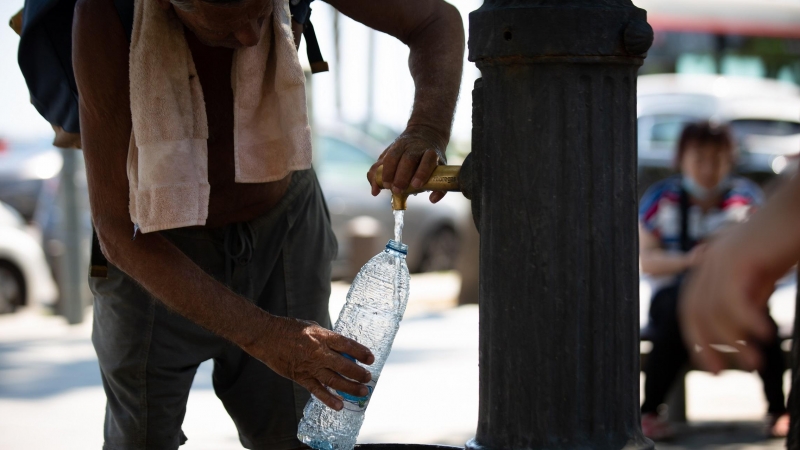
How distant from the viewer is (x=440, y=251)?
463 inches

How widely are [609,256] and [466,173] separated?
0.32 metres

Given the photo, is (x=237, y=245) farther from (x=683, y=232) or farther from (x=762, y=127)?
(x=762, y=127)

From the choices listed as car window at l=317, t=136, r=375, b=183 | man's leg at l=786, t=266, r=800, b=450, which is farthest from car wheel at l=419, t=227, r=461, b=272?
man's leg at l=786, t=266, r=800, b=450

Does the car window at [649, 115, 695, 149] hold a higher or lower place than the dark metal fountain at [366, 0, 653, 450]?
lower

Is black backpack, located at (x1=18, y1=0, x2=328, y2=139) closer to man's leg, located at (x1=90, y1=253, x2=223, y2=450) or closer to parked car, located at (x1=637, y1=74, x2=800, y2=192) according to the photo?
man's leg, located at (x1=90, y1=253, x2=223, y2=450)

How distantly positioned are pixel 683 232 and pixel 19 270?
19.8 ft

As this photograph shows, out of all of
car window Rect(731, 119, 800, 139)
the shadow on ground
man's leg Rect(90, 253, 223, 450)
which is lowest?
the shadow on ground

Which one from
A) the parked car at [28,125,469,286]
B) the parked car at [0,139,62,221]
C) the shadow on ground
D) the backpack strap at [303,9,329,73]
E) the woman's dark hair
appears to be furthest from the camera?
the parked car at [0,139,62,221]

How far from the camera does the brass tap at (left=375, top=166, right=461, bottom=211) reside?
2.01 meters

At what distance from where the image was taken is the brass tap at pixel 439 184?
2.01 m

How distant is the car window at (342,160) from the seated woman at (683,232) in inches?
252

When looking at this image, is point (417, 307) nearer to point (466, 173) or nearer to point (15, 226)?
point (15, 226)

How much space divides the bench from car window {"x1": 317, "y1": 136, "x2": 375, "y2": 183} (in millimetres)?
6702

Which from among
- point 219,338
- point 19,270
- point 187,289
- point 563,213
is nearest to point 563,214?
point 563,213
